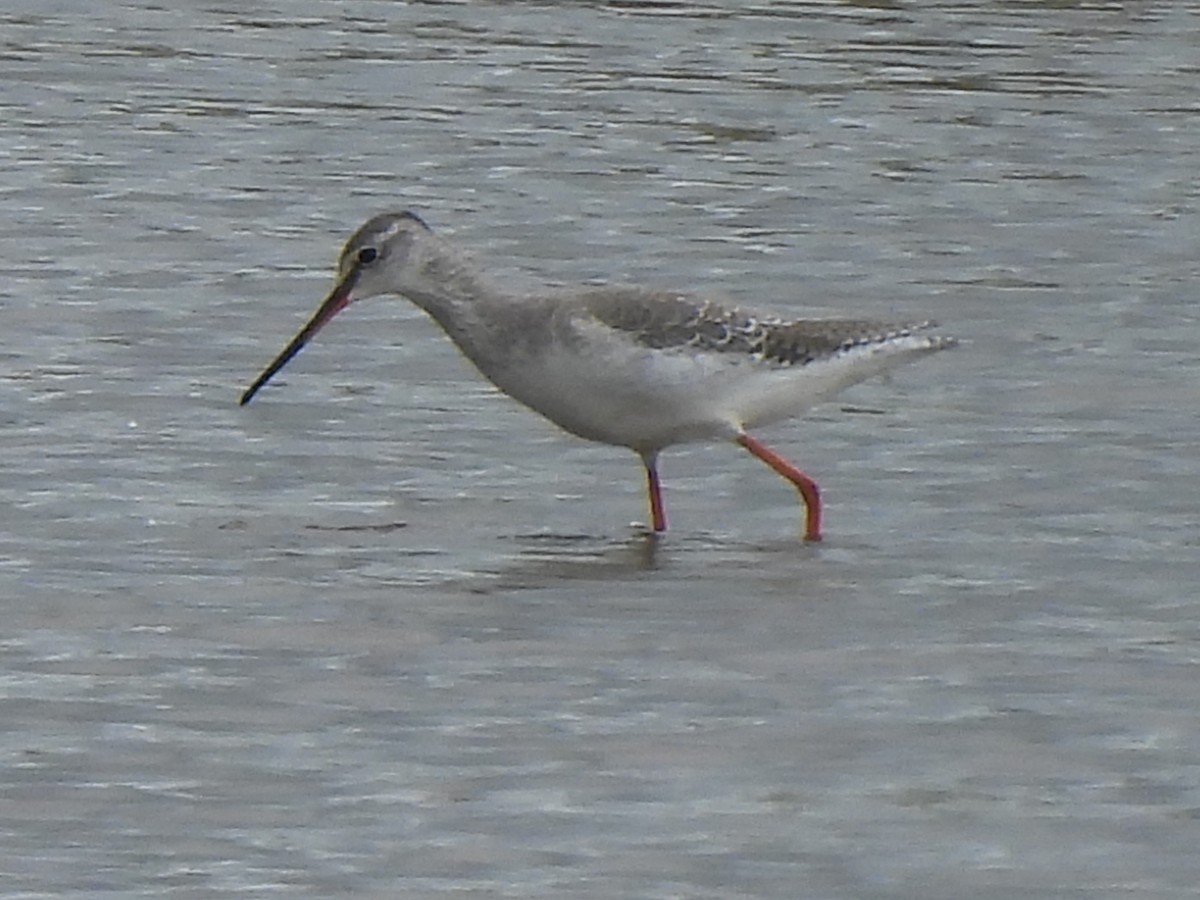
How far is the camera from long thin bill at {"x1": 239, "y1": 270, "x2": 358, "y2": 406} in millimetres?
12930

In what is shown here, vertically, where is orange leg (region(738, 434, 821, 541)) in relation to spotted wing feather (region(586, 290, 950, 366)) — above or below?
below

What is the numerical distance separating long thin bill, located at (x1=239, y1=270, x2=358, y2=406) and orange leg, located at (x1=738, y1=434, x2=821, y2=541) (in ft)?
5.03

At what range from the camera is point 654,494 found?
1255cm

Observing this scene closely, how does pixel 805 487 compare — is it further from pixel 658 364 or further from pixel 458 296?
pixel 458 296

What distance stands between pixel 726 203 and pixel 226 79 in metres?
4.25

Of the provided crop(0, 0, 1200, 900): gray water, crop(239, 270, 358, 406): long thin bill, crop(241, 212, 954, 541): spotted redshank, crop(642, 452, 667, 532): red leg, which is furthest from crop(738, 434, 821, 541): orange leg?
crop(239, 270, 358, 406): long thin bill

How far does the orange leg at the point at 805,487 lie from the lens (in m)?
12.5

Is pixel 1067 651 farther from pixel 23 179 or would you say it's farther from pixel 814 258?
pixel 23 179

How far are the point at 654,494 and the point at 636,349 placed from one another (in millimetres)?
606

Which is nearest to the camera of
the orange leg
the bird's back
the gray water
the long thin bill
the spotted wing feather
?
the gray water

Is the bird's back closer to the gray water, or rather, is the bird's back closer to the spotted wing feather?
the spotted wing feather

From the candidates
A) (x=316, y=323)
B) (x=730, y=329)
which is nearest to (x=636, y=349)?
(x=730, y=329)

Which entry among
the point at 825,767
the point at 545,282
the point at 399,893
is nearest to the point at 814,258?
the point at 545,282

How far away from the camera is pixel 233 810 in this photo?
30.3 ft
